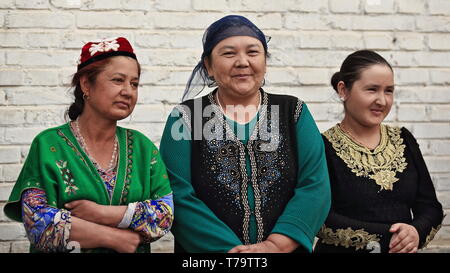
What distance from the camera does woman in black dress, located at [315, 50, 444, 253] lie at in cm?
262

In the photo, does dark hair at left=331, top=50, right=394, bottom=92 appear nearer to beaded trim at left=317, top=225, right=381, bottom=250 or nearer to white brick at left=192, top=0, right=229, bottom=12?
beaded trim at left=317, top=225, right=381, bottom=250

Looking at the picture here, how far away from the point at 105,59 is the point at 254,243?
36.0 inches

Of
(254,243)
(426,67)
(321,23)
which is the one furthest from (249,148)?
(426,67)

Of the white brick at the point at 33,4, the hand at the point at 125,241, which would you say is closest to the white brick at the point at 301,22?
the white brick at the point at 33,4

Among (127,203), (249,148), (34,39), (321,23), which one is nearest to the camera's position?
(127,203)

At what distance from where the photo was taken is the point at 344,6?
3613 mm

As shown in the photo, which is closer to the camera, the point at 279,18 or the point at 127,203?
the point at 127,203

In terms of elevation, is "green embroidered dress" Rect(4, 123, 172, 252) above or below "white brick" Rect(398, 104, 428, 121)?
below

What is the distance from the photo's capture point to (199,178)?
97.3 inches

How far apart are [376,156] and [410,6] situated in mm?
1348

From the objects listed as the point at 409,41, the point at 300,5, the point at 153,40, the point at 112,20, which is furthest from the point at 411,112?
the point at 112,20

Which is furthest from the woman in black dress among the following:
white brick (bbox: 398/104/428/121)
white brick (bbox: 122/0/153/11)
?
white brick (bbox: 122/0/153/11)

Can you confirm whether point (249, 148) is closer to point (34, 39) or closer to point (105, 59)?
point (105, 59)

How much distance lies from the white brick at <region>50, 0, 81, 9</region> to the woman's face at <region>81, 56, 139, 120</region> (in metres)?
1.16
